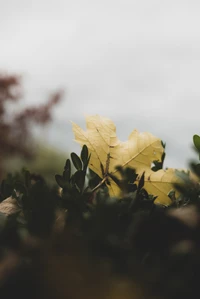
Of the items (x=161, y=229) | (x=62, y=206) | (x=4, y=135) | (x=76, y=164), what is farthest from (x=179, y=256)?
(x=4, y=135)

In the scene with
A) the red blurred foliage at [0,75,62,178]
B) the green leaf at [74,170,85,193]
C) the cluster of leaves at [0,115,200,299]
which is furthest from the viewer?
the red blurred foliage at [0,75,62,178]

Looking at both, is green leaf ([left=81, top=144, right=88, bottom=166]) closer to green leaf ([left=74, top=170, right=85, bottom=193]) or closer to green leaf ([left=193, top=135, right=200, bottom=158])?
green leaf ([left=74, top=170, right=85, bottom=193])

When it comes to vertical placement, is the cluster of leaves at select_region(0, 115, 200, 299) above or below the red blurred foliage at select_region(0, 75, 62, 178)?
below

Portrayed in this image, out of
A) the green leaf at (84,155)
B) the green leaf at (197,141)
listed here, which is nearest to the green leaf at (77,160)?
the green leaf at (84,155)

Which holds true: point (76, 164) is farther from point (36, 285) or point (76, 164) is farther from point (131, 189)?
point (36, 285)

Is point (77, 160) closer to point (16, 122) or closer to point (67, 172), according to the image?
point (67, 172)

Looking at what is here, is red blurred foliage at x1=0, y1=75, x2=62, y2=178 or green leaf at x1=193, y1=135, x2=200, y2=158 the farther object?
red blurred foliage at x1=0, y1=75, x2=62, y2=178

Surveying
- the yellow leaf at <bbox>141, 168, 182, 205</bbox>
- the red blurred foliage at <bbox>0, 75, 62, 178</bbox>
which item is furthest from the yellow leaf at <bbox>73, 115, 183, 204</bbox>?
the red blurred foliage at <bbox>0, 75, 62, 178</bbox>

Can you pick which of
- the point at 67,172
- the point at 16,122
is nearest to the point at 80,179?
the point at 67,172
